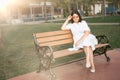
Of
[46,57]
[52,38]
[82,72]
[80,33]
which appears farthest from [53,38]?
[82,72]

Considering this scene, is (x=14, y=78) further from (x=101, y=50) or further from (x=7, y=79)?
(x=101, y=50)

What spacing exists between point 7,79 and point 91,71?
206 cm

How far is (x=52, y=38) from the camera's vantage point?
7.02 metres

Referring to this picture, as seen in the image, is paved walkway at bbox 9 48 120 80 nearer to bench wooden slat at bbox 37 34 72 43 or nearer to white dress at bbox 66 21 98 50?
white dress at bbox 66 21 98 50

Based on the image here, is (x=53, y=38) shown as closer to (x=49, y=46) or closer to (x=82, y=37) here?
(x=82, y=37)

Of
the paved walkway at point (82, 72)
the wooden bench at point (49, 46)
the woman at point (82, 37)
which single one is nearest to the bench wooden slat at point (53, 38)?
the wooden bench at point (49, 46)

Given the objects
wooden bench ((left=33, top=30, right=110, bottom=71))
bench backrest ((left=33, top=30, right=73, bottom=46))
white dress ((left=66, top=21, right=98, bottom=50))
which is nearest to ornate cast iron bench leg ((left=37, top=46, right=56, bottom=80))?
wooden bench ((left=33, top=30, right=110, bottom=71))

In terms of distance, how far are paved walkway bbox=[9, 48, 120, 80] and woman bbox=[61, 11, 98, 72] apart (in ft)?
0.94

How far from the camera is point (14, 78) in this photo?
643 cm

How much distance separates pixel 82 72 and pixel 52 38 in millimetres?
1161

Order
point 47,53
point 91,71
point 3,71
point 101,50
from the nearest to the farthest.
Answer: point 47,53 < point 91,71 < point 3,71 < point 101,50

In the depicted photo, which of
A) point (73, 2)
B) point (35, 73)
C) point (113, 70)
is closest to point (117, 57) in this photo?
point (113, 70)

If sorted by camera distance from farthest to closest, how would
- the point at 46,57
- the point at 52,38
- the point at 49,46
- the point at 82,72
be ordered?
the point at 52,38
the point at 82,72
the point at 46,57
the point at 49,46

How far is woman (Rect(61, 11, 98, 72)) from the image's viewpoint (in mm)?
6648
